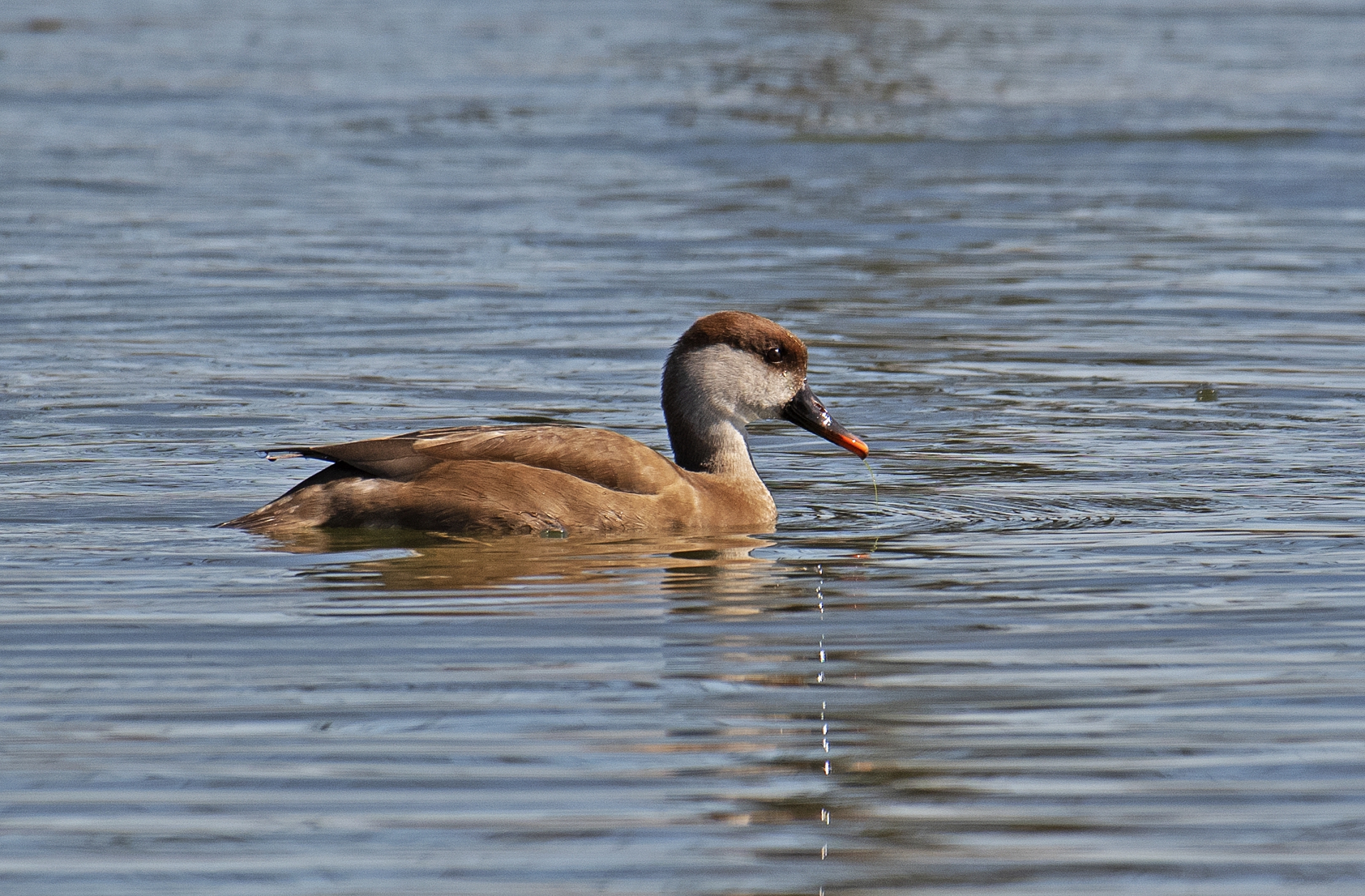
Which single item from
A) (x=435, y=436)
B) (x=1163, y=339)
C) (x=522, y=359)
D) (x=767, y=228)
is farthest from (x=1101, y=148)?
(x=435, y=436)

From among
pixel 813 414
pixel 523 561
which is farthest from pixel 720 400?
pixel 523 561

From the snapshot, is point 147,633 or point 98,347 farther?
point 98,347

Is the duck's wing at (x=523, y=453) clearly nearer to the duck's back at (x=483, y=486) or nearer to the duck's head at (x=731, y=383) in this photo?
the duck's back at (x=483, y=486)

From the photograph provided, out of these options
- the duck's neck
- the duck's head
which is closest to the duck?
→ the duck's neck

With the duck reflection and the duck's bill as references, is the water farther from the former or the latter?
the duck's bill

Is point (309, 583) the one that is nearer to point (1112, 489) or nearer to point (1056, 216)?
point (1112, 489)

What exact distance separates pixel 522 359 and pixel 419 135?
432 inches

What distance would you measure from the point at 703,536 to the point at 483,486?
941mm

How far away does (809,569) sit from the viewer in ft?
28.1

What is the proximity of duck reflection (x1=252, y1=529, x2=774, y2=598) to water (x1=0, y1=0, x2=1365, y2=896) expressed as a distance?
34 mm

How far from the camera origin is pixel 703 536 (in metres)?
9.23

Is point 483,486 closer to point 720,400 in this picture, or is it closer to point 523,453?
point 523,453

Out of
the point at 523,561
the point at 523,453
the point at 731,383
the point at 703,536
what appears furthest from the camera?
the point at 731,383

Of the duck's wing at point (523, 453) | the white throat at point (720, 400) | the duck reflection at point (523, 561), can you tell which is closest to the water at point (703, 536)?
the duck reflection at point (523, 561)
